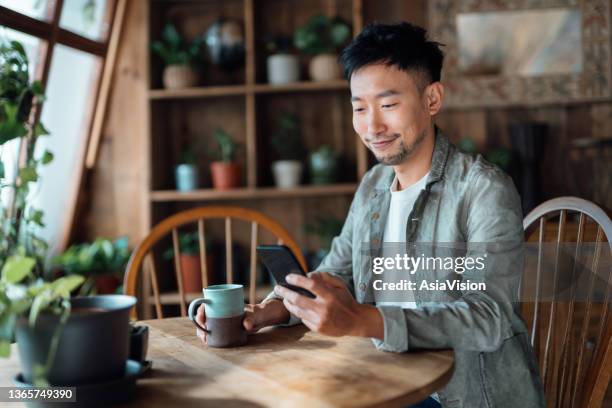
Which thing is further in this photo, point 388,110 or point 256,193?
point 256,193

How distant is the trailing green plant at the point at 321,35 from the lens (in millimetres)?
3221

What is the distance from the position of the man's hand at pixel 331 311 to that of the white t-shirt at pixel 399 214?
502 mm

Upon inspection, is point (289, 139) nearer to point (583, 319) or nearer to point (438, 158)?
point (438, 158)

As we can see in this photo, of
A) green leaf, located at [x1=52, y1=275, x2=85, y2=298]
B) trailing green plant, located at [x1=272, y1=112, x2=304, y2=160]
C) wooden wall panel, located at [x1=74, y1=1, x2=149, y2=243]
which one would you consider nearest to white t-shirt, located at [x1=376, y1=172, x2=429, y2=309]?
green leaf, located at [x1=52, y1=275, x2=85, y2=298]

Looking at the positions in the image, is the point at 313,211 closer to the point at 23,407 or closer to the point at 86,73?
the point at 86,73

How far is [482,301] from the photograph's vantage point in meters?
1.25

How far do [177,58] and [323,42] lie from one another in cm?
75

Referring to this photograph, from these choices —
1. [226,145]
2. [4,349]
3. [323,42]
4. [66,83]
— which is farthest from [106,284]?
[4,349]

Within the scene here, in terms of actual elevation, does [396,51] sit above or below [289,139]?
above

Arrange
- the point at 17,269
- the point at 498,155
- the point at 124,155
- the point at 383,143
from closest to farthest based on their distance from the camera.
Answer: the point at 17,269
the point at 383,143
the point at 498,155
the point at 124,155

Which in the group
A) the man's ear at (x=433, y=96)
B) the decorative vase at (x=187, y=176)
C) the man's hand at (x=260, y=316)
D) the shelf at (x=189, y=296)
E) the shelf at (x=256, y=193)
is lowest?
the shelf at (x=189, y=296)

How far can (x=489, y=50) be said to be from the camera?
130 inches

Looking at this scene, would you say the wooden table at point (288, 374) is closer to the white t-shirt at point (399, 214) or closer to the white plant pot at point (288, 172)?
the white t-shirt at point (399, 214)

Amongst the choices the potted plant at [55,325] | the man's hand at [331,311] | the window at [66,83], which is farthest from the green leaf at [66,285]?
the window at [66,83]
